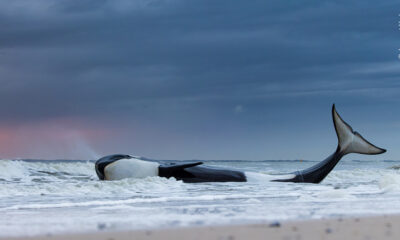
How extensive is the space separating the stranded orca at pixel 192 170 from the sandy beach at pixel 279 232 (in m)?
8.16

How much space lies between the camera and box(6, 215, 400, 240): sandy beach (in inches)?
148

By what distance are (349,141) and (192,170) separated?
3.88 meters

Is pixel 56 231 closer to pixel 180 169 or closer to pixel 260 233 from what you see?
pixel 260 233

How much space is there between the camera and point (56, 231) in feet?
14.7

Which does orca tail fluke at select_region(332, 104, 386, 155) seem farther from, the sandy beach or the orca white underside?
the sandy beach

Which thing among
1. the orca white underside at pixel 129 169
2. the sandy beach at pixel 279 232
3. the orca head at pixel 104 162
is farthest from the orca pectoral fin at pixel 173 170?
the sandy beach at pixel 279 232

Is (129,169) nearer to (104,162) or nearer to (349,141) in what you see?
(104,162)

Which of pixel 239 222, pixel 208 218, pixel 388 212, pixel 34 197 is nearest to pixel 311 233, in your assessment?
pixel 239 222

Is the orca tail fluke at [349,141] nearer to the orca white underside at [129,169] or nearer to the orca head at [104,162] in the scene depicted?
the orca white underside at [129,169]

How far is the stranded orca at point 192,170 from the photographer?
12.5 meters

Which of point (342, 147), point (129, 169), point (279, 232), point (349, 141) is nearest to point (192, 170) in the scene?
point (129, 169)

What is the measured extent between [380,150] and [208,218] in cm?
926

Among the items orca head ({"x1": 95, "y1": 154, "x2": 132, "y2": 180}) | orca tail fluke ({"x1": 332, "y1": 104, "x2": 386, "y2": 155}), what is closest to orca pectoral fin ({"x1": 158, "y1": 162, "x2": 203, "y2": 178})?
orca head ({"x1": 95, "y1": 154, "x2": 132, "y2": 180})

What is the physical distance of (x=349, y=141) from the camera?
545 inches
